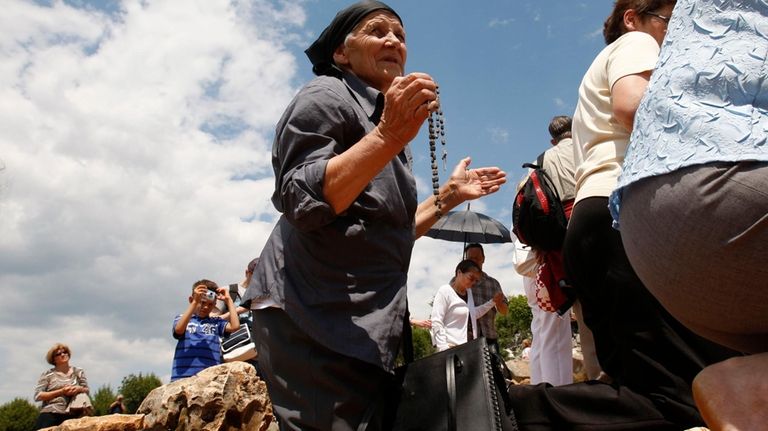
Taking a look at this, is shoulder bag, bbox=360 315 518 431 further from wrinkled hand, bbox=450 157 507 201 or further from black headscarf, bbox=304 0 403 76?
black headscarf, bbox=304 0 403 76

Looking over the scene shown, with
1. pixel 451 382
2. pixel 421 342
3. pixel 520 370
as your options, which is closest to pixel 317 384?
pixel 451 382

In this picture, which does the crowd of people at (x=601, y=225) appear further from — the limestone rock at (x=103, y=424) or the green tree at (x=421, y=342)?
the green tree at (x=421, y=342)

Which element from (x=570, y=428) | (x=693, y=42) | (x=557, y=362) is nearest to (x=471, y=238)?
(x=557, y=362)

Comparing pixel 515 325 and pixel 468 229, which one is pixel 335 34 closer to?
pixel 468 229

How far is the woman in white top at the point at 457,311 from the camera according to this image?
788 cm

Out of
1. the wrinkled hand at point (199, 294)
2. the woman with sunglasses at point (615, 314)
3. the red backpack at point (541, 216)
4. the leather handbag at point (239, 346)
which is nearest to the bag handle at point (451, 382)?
the woman with sunglasses at point (615, 314)

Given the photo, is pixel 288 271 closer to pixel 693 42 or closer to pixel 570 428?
pixel 570 428

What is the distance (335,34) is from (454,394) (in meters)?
1.44

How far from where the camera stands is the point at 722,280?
4.55 ft

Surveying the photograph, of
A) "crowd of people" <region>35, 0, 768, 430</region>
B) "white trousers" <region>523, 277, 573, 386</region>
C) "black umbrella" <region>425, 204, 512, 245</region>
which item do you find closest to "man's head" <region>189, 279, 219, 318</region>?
"black umbrella" <region>425, 204, 512, 245</region>

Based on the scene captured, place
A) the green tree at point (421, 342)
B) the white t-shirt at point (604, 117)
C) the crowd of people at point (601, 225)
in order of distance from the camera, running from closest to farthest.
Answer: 1. the crowd of people at point (601, 225)
2. the white t-shirt at point (604, 117)
3. the green tree at point (421, 342)

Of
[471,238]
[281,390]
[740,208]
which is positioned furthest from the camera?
[471,238]

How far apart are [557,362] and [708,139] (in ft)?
10.8

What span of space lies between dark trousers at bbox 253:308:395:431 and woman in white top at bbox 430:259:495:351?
576 centimetres
